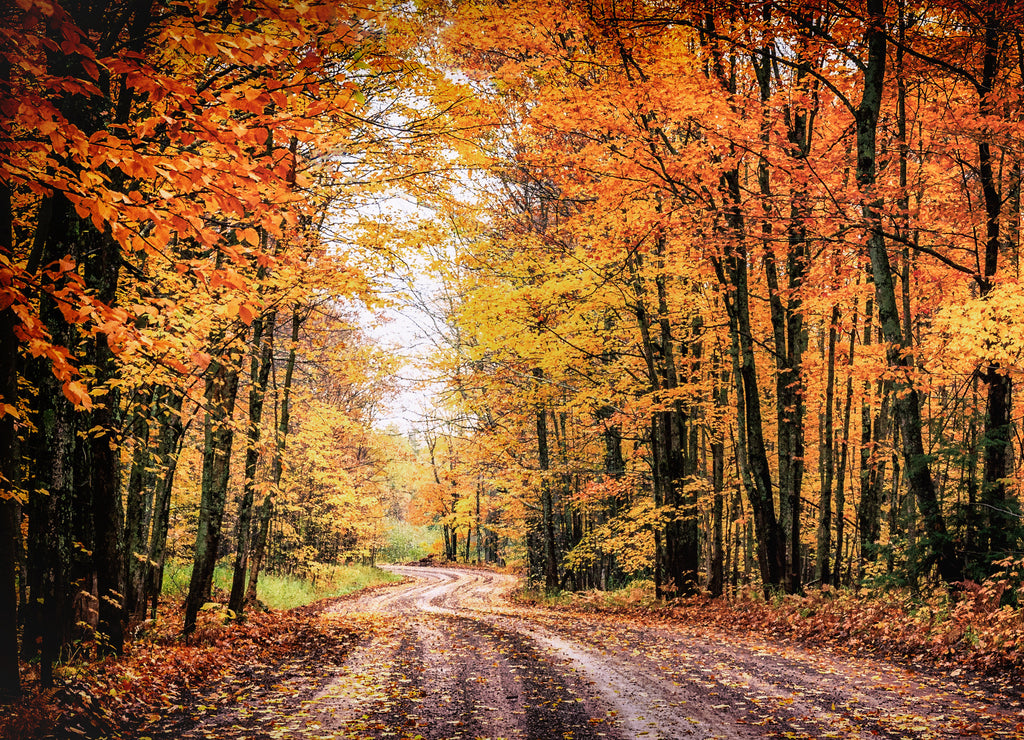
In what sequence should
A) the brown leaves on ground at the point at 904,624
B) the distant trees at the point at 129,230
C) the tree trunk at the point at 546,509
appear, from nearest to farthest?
the distant trees at the point at 129,230 → the brown leaves on ground at the point at 904,624 → the tree trunk at the point at 546,509

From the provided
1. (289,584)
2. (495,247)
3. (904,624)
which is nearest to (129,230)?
(904,624)

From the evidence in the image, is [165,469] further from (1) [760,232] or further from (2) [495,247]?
(1) [760,232]

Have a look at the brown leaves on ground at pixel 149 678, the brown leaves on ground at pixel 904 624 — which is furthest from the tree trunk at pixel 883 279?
the brown leaves on ground at pixel 149 678

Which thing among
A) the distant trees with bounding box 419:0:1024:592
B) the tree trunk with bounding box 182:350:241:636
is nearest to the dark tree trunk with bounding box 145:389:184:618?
the tree trunk with bounding box 182:350:241:636

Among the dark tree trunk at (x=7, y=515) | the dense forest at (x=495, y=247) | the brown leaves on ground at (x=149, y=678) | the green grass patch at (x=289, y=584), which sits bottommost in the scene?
the green grass patch at (x=289, y=584)

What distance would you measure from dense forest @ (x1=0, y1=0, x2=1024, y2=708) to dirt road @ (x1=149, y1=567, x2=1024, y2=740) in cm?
246

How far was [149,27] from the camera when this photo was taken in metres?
5.55

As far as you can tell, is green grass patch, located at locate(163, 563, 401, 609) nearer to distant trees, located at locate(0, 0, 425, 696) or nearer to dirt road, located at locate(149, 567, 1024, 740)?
distant trees, located at locate(0, 0, 425, 696)

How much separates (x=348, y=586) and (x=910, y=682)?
25502mm

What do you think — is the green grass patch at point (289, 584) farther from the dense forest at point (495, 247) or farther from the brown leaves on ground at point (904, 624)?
the brown leaves on ground at point (904, 624)

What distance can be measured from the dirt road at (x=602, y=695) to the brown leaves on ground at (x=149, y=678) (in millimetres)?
637

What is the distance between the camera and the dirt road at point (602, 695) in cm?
545

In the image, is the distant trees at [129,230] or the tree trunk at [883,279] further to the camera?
the tree trunk at [883,279]

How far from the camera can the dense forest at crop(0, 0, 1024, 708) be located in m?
4.64
